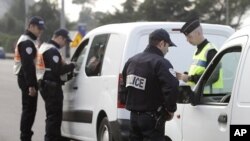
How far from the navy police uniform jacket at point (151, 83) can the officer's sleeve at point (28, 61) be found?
324 centimetres

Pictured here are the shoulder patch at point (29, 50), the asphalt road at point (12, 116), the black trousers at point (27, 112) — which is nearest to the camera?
the shoulder patch at point (29, 50)

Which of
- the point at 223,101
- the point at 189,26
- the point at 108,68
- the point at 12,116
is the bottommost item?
the point at 12,116

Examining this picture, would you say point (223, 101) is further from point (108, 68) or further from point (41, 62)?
point (41, 62)

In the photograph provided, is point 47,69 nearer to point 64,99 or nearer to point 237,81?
point 64,99

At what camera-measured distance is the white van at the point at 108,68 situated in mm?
7148

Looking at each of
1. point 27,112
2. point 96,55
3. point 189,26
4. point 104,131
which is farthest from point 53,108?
point 189,26

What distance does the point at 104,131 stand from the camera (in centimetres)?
750

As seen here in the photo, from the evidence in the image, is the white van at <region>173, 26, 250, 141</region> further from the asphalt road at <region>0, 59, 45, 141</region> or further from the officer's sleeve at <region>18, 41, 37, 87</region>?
the asphalt road at <region>0, 59, 45, 141</region>

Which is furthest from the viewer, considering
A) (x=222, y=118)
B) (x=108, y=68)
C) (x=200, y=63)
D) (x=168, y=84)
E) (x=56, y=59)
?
(x=56, y=59)

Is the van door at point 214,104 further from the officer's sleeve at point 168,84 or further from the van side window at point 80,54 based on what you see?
the van side window at point 80,54

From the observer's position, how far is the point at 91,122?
7.94 meters

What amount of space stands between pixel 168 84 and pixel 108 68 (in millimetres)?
2148

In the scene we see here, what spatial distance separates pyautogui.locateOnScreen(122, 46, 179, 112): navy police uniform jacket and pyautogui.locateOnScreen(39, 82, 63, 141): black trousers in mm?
3022

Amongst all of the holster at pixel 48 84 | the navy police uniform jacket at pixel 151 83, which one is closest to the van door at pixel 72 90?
the holster at pixel 48 84
